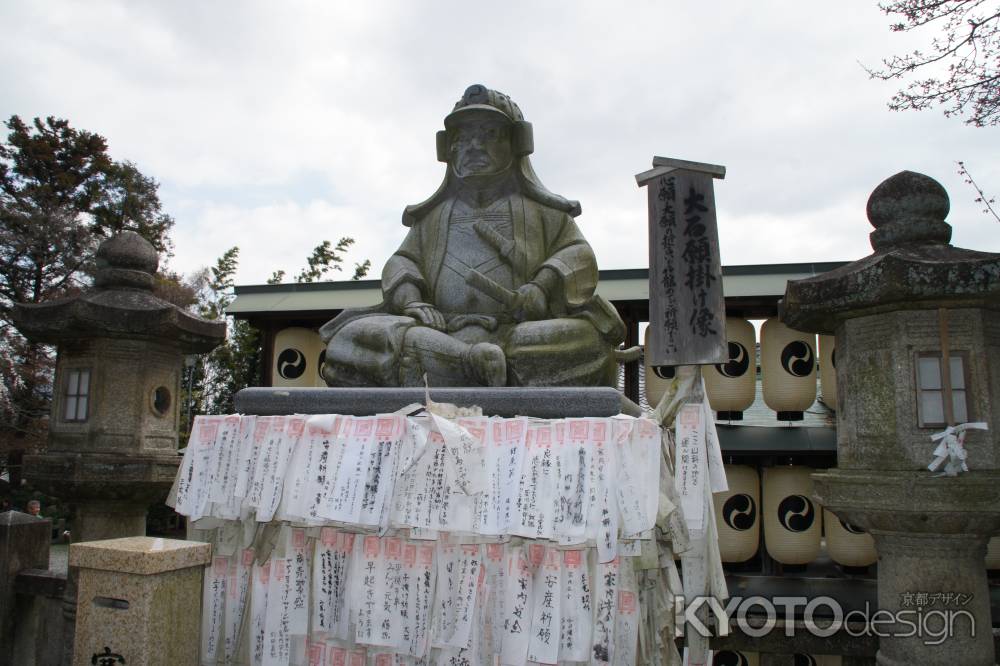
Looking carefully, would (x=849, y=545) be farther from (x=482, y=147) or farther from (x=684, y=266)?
(x=482, y=147)

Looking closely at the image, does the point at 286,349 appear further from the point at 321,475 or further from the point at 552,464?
the point at 552,464

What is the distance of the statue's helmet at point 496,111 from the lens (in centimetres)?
554

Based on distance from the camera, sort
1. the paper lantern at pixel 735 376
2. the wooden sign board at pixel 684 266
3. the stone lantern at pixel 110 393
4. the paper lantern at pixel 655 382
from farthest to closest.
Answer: the paper lantern at pixel 655 382, the paper lantern at pixel 735 376, the stone lantern at pixel 110 393, the wooden sign board at pixel 684 266

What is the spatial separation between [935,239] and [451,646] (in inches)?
205

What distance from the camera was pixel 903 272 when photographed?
5.34 m

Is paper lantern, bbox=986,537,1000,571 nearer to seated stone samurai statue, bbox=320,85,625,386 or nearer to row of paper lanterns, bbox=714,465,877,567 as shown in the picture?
row of paper lanterns, bbox=714,465,877,567

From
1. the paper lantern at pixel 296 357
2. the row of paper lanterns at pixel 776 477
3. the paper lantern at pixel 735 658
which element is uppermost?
the paper lantern at pixel 296 357

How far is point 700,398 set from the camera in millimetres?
3850

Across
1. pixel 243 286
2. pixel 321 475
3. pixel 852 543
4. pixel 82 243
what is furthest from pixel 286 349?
pixel 82 243

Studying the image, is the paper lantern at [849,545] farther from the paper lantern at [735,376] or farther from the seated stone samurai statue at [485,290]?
the seated stone samurai statue at [485,290]

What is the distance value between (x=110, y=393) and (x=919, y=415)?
767cm

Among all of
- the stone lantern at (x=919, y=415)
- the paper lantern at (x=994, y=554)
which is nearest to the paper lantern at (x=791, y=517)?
the paper lantern at (x=994, y=554)

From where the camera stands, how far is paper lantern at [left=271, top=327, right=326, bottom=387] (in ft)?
32.8

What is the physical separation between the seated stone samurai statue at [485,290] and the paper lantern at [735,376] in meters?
3.97
